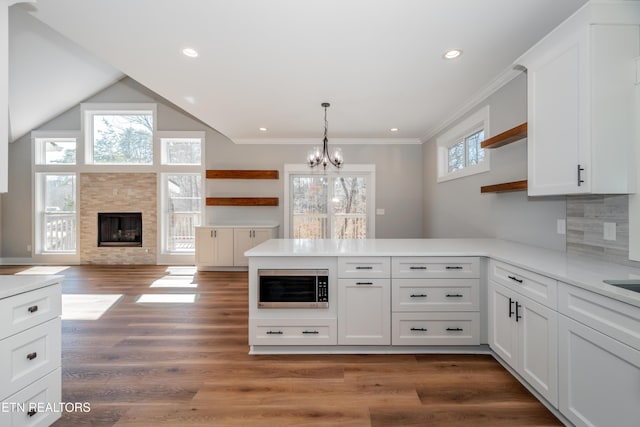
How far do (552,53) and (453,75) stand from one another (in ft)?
3.65

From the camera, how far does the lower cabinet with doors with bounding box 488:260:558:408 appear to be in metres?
1.55

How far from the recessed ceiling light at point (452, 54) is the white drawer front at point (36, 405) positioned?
11.4ft

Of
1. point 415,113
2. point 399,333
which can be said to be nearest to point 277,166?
point 415,113

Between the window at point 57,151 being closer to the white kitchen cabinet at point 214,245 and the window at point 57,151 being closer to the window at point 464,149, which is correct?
the white kitchen cabinet at point 214,245

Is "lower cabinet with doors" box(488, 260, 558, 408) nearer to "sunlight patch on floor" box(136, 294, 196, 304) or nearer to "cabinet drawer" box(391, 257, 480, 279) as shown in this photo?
"cabinet drawer" box(391, 257, 480, 279)

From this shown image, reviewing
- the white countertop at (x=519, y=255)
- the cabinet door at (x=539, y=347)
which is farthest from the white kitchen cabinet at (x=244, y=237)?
the cabinet door at (x=539, y=347)

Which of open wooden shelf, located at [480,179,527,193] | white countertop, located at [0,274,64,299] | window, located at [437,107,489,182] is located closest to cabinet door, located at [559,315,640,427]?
open wooden shelf, located at [480,179,527,193]

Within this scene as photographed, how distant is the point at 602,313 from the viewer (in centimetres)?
125

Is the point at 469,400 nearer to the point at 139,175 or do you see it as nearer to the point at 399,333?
the point at 399,333

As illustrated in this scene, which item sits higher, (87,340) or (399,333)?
(399,333)

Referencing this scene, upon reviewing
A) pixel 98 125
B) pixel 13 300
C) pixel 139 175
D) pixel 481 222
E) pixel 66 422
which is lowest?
pixel 66 422

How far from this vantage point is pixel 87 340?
2.56 meters

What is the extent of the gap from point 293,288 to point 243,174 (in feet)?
12.9

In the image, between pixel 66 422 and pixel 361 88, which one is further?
pixel 361 88
